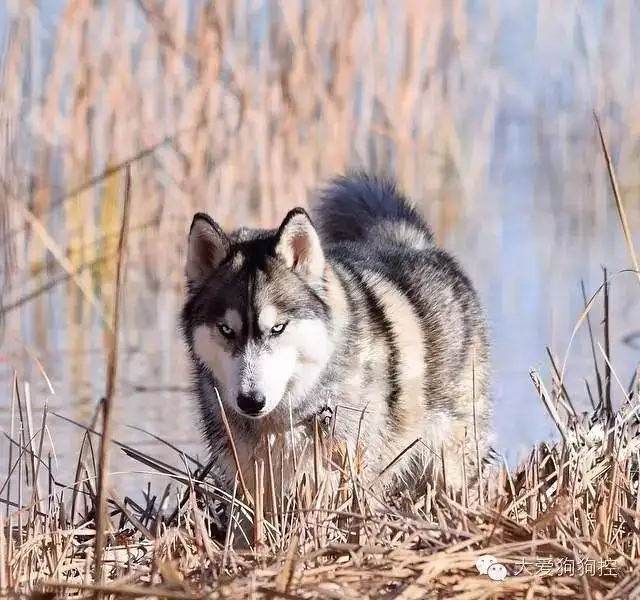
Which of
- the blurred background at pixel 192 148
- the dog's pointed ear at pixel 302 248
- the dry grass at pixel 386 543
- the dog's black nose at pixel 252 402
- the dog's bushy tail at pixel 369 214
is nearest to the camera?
the dry grass at pixel 386 543

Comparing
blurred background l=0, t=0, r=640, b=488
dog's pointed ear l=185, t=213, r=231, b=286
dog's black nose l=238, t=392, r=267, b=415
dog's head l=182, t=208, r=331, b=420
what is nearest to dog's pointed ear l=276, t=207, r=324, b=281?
dog's head l=182, t=208, r=331, b=420

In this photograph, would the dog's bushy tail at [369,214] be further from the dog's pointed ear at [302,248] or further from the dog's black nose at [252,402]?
the dog's black nose at [252,402]

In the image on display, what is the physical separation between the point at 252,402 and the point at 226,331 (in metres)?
0.31

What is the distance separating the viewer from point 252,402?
381cm

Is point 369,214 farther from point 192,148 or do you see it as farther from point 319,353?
point 192,148

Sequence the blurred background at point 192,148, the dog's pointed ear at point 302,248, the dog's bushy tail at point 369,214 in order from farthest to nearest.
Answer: the blurred background at point 192,148 → the dog's bushy tail at point 369,214 → the dog's pointed ear at point 302,248

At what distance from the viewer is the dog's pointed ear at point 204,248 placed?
414cm

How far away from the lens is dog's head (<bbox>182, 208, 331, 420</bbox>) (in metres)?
3.90

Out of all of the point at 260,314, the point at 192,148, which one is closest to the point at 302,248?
the point at 260,314

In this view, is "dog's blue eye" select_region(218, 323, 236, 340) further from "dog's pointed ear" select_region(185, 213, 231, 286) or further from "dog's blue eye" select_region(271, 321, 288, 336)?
"dog's pointed ear" select_region(185, 213, 231, 286)

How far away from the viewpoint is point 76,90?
7.93 m

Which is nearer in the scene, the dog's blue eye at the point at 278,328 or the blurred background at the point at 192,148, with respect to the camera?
the dog's blue eye at the point at 278,328

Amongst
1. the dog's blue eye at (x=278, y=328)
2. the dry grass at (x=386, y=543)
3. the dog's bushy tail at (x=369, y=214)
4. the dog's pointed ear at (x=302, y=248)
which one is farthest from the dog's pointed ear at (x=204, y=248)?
the dog's bushy tail at (x=369, y=214)

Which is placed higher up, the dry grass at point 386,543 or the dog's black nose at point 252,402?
the dog's black nose at point 252,402
